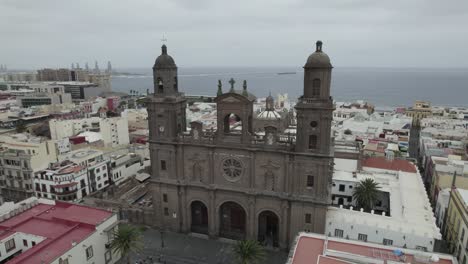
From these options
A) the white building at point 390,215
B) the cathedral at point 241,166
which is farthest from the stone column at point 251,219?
the white building at point 390,215

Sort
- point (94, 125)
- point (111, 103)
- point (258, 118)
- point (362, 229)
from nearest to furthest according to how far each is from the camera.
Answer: point (362, 229)
point (258, 118)
point (94, 125)
point (111, 103)

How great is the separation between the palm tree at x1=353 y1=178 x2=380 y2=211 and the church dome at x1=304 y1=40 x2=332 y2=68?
62.0 ft

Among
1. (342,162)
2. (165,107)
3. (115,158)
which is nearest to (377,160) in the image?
(342,162)

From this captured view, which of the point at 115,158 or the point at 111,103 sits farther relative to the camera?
the point at 111,103

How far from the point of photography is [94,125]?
94.8 metres

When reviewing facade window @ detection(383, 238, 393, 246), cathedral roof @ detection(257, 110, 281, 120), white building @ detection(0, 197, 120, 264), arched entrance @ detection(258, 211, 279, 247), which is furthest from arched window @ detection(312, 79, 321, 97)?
white building @ detection(0, 197, 120, 264)

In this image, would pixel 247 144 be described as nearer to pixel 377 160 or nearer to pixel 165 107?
pixel 165 107

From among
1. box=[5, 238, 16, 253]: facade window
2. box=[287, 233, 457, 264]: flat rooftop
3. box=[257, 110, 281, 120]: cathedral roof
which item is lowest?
box=[5, 238, 16, 253]: facade window

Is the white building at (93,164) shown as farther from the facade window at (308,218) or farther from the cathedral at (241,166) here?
the facade window at (308,218)

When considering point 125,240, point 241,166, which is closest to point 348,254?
point 241,166

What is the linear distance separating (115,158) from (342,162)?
40818mm

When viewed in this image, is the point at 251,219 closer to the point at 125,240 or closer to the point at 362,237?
the point at 362,237

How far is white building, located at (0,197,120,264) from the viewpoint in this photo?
1183 inches

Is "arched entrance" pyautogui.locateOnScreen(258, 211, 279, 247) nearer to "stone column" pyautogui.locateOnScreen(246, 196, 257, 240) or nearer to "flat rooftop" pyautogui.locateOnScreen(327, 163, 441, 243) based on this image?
"stone column" pyautogui.locateOnScreen(246, 196, 257, 240)
